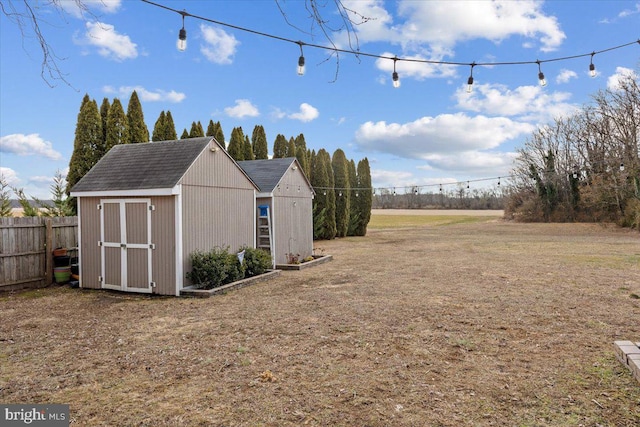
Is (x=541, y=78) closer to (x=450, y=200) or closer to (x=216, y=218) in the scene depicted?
(x=216, y=218)

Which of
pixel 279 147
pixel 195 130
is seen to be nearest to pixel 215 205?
pixel 195 130

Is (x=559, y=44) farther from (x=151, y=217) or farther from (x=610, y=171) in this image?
(x=610, y=171)

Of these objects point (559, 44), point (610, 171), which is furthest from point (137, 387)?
point (610, 171)

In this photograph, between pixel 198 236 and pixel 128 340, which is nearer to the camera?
pixel 128 340

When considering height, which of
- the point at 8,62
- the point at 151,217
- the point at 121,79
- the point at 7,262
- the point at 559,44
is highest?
the point at 559,44

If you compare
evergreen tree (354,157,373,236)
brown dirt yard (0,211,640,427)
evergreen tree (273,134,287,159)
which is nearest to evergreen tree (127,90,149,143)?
brown dirt yard (0,211,640,427)

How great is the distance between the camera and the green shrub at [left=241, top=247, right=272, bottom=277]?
973 centimetres

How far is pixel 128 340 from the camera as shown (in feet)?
16.9

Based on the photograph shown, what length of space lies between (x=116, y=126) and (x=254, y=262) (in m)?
6.85

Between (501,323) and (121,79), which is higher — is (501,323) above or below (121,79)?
below

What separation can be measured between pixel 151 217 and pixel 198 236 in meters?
1.02

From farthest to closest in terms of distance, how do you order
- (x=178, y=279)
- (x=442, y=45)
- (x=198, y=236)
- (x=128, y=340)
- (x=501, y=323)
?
(x=198, y=236) < (x=178, y=279) < (x=442, y=45) < (x=501, y=323) < (x=128, y=340)

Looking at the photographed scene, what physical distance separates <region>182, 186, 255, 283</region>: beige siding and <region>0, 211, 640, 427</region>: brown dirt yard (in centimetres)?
142

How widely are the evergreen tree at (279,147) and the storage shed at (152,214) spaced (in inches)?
481
